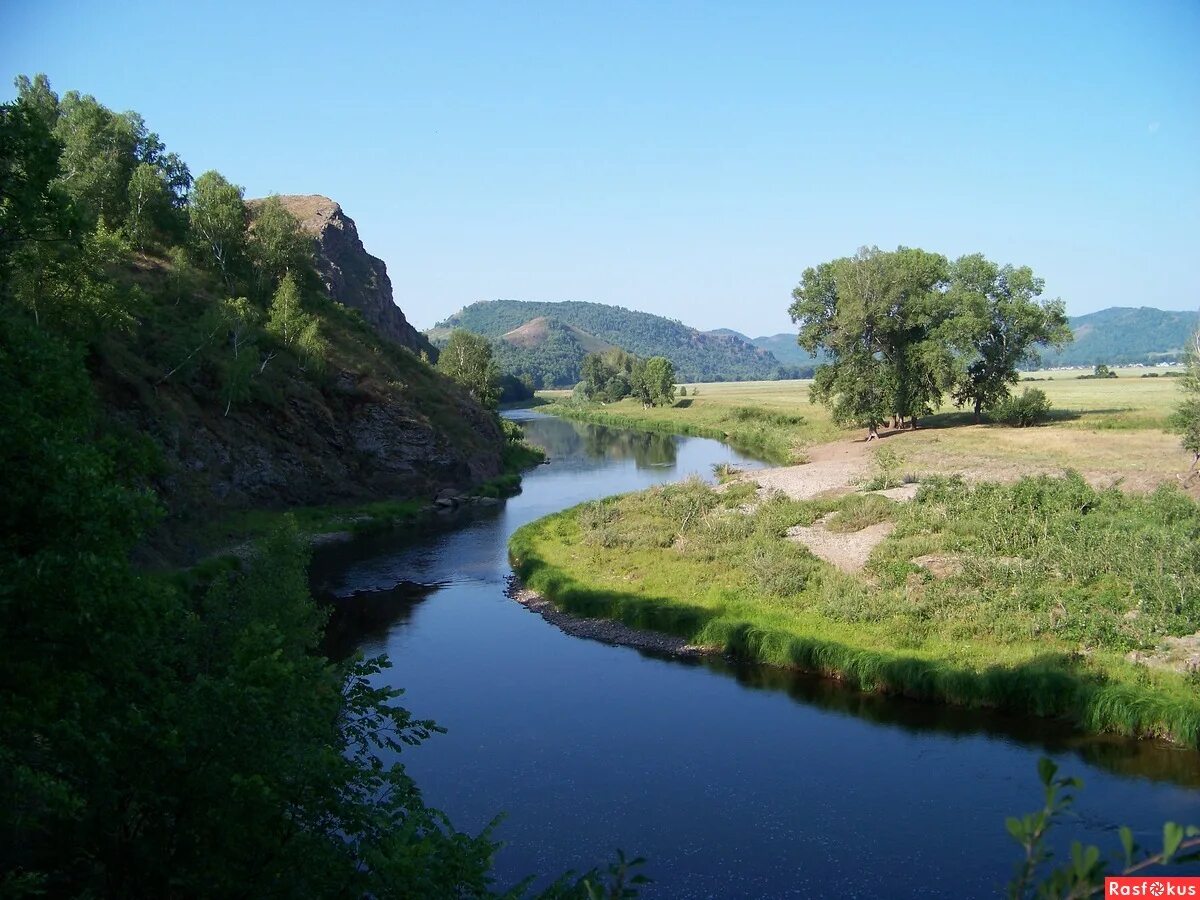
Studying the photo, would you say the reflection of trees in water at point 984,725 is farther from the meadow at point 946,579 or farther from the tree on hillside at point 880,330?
the tree on hillside at point 880,330

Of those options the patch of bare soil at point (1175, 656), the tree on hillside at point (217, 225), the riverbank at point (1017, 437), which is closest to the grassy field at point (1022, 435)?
the riverbank at point (1017, 437)

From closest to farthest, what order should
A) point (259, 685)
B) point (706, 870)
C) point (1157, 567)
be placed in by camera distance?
point (259, 685), point (706, 870), point (1157, 567)

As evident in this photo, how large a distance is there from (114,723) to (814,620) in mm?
24064

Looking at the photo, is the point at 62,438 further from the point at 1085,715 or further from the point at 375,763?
the point at 1085,715

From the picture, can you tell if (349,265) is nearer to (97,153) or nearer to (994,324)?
(97,153)

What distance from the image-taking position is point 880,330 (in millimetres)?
74938

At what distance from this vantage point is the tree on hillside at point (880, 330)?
73250 mm

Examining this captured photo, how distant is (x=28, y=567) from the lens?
9.91m

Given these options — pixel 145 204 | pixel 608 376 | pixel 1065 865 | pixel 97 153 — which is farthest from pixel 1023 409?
pixel 608 376

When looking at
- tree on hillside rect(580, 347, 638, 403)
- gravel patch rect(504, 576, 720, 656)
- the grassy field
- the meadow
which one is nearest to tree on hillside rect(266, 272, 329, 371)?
the meadow

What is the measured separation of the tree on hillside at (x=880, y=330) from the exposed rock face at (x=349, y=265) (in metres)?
59.7

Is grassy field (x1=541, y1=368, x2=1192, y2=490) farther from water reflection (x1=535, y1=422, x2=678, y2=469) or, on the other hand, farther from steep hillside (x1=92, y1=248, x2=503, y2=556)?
steep hillside (x1=92, y1=248, x2=503, y2=556)

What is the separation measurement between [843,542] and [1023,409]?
46.5m

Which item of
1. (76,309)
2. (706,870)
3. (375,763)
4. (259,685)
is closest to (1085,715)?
(706,870)
